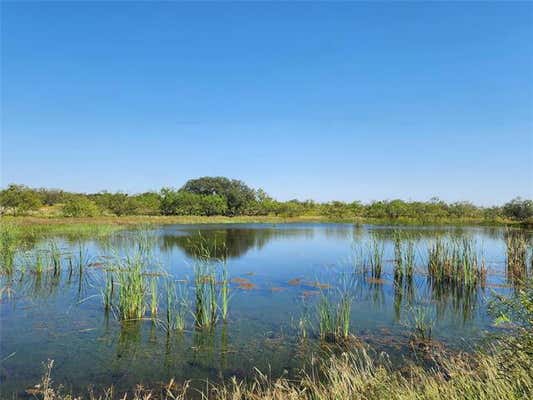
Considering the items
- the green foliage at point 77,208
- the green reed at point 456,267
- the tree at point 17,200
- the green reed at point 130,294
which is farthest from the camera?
the green foliage at point 77,208

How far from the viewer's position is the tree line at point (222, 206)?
39.0 m

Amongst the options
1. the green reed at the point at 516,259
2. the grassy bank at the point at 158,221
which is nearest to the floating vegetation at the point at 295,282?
the green reed at the point at 516,259

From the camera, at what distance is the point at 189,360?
581 centimetres

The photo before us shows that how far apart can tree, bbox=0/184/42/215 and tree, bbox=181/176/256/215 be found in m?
31.9

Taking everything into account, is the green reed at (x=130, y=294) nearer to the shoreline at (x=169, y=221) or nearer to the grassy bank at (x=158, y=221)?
the grassy bank at (x=158, y=221)

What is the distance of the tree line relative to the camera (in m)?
39.0

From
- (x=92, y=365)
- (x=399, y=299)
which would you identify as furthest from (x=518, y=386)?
(x=399, y=299)

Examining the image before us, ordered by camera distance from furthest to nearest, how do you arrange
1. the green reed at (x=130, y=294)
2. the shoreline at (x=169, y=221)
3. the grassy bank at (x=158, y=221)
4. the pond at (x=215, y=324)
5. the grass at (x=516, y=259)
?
the shoreline at (x=169, y=221)
the grassy bank at (x=158, y=221)
the grass at (x=516, y=259)
the green reed at (x=130, y=294)
the pond at (x=215, y=324)

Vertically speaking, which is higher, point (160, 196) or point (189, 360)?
point (160, 196)

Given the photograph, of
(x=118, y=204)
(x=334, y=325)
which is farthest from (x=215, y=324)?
(x=118, y=204)

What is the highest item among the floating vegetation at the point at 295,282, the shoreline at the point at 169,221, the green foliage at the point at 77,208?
the green foliage at the point at 77,208

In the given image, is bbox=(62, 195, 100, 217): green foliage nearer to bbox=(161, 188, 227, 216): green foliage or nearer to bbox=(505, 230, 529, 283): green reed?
bbox=(161, 188, 227, 216): green foliage

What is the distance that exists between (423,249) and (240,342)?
15928 millimetres

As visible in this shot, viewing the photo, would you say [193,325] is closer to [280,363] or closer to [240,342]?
[240,342]
